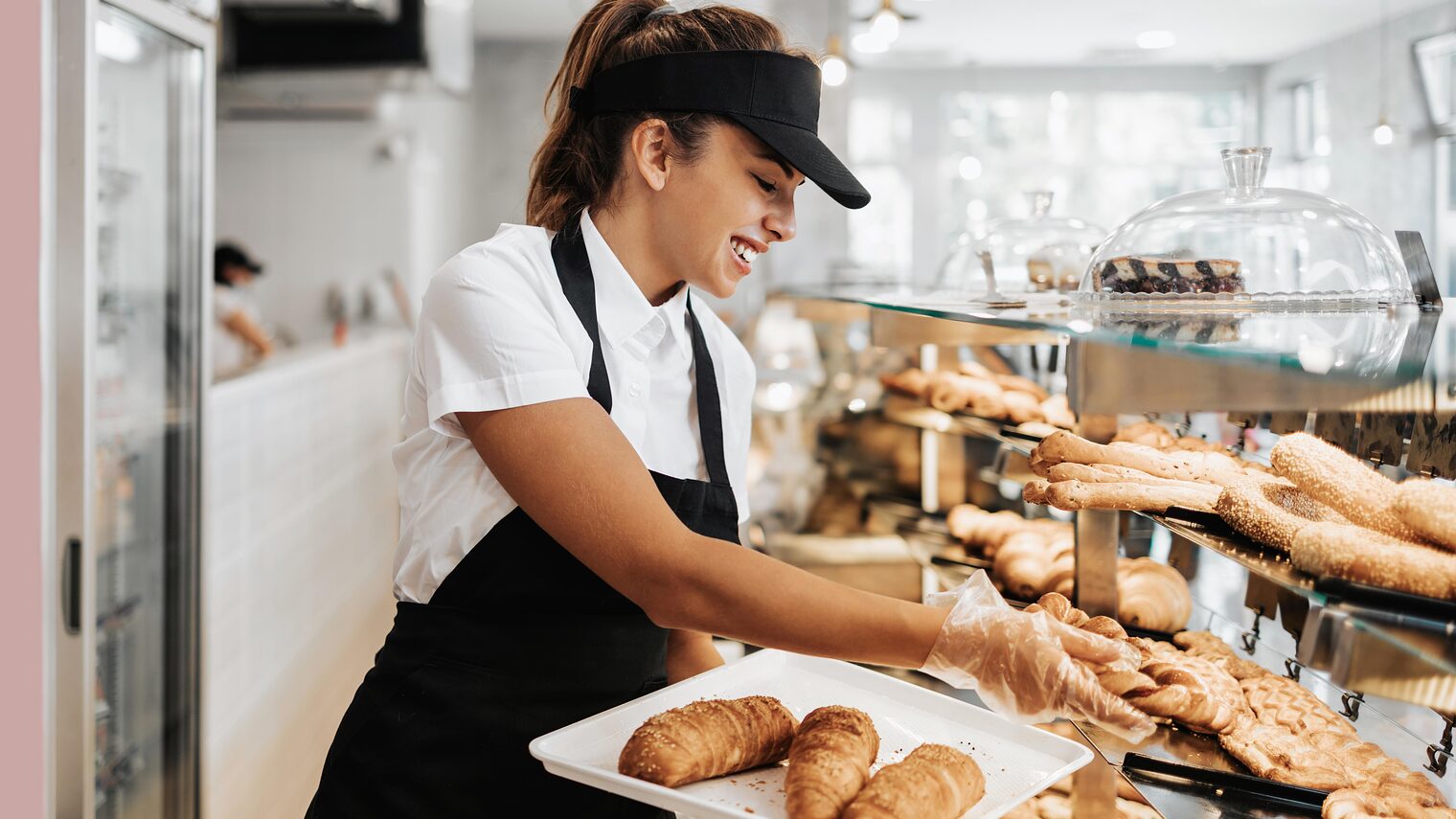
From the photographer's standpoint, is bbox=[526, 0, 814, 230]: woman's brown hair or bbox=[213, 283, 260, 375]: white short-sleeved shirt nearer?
bbox=[526, 0, 814, 230]: woman's brown hair

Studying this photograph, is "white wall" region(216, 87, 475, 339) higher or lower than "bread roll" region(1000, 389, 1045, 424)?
higher

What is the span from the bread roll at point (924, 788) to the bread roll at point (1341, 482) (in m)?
0.40

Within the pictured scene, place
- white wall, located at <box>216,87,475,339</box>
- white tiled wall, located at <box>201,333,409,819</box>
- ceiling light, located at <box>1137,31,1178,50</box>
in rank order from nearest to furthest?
white tiled wall, located at <box>201,333,409,819</box> < white wall, located at <box>216,87,475,339</box> < ceiling light, located at <box>1137,31,1178,50</box>

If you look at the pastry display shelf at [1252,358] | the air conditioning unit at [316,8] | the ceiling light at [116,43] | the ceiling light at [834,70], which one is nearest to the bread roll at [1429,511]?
the pastry display shelf at [1252,358]

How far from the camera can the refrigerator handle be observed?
212 centimetres

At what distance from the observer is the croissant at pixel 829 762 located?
3.23 ft

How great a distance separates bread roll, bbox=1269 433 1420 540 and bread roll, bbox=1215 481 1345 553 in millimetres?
11

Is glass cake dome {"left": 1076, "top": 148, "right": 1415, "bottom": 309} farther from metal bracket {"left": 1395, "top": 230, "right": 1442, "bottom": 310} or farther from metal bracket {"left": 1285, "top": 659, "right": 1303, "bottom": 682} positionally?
metal bracket {"left": 1285, "top": 659, "right": 1303, "bottom": 682}

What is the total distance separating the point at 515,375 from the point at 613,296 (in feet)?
0.88

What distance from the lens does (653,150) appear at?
137cm

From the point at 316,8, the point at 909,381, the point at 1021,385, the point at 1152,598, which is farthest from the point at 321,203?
the point at 1152,598

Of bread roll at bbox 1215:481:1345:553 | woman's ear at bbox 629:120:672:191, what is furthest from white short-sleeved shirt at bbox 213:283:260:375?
bread roll at bbox 1215:481:1345:553

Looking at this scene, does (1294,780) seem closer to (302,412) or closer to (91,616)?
(91,616)

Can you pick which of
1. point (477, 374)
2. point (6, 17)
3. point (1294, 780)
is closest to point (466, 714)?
point (477, 374)
